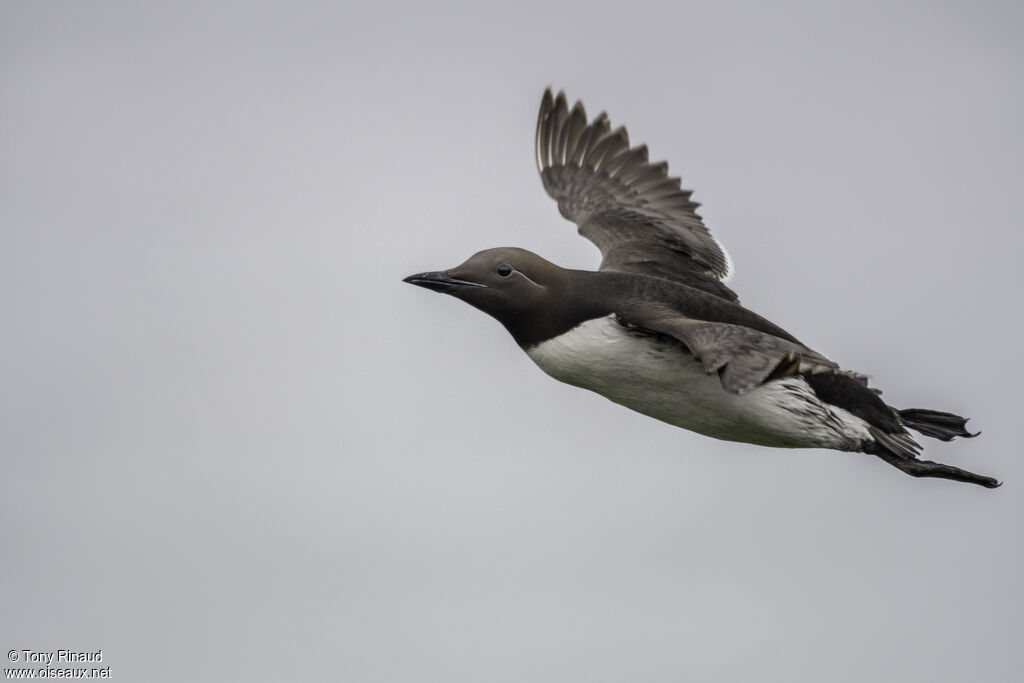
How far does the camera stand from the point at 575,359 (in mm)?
11117

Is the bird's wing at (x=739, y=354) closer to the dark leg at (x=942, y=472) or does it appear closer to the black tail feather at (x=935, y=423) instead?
the dark leg at (x=942, y=472)

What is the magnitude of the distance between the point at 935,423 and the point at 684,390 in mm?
2398

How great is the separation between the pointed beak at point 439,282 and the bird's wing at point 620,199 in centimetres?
204

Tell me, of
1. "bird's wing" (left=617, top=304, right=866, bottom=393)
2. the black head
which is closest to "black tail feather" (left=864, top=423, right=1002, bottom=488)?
"bird's wing" (left=617, top=304, right=866, bottom=393)

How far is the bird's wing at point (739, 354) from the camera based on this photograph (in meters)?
9.31

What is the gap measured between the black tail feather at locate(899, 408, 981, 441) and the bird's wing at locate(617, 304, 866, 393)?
2.03 meters

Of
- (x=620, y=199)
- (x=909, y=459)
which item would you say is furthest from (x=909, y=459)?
(x=620, y=199)

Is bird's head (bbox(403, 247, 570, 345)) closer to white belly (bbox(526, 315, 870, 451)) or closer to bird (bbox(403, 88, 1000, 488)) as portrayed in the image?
bird (bbox(403, 88, 1000, 488))

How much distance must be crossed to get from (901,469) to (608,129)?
4.67m

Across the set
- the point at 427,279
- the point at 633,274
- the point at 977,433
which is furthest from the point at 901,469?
the point at 427,279

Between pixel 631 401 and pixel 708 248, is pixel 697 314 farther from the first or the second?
pixel 708 248

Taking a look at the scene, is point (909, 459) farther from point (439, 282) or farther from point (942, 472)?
point (439, 282)

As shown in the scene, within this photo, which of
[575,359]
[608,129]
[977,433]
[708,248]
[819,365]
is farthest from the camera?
[608,129]

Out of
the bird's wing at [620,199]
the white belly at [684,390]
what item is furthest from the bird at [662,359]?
the bird's wing at [620,199]
